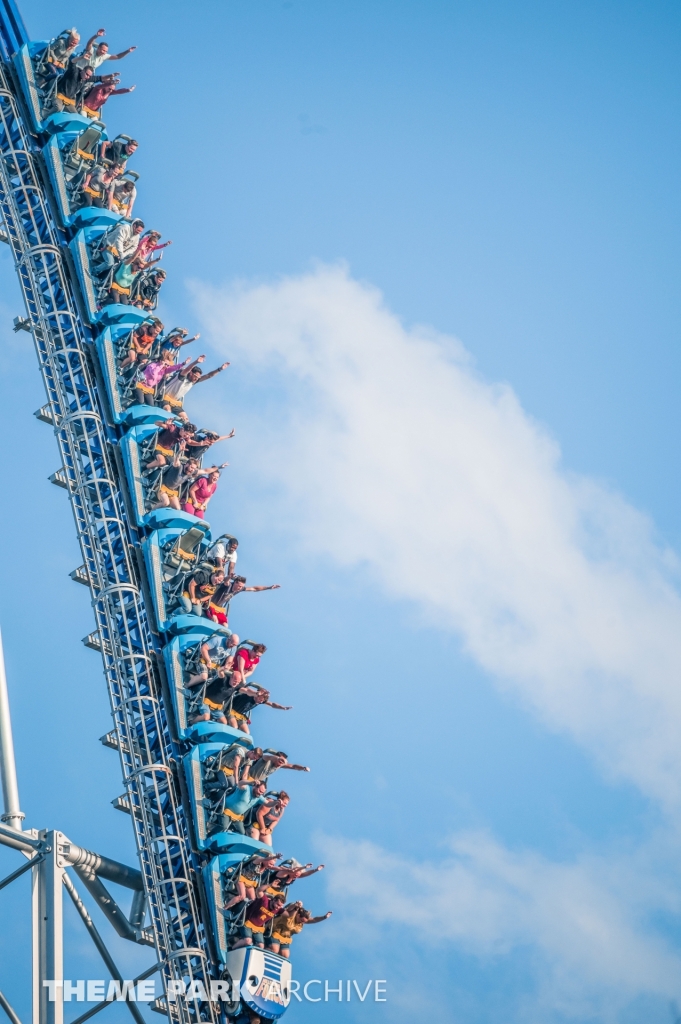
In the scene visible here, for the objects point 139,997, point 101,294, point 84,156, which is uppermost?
point 84,156

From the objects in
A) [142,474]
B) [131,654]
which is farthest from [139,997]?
[142,474]

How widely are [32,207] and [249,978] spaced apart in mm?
9746

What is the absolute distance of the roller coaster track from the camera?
1916 cm

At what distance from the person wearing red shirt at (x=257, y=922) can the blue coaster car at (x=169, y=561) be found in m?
3.29

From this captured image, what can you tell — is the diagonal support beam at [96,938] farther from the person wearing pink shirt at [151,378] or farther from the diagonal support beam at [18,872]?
the person wearing pink shirt at [151,378]

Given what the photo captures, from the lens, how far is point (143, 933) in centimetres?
Answer: 1897

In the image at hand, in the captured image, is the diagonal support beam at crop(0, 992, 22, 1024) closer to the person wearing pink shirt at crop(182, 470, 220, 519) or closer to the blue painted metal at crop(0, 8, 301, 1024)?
the blue painted metal at crop(0, 8, 301, 1024)

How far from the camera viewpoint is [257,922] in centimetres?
1950

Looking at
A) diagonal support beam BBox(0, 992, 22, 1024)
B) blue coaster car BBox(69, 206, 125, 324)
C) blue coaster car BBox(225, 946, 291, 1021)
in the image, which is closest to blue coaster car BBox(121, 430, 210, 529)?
blue coaster car BBox(69, 206, 125, 324)

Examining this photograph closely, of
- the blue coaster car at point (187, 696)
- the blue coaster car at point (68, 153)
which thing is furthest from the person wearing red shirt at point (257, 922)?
the blue coaster car at point (68, 153)

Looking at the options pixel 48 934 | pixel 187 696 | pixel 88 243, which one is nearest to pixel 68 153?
pixel 88 243

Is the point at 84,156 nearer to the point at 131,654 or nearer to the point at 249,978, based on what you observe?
the point at 131,654

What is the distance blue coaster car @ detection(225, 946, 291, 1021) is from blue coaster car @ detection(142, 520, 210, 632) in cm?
380

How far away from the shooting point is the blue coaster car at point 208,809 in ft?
64.6
